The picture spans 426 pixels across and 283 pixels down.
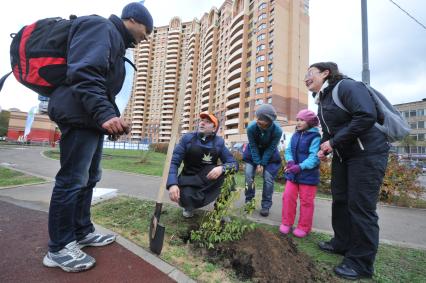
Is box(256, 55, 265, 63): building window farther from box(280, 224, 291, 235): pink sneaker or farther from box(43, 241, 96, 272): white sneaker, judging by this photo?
box(43, 241, 96, 272): white sneaker

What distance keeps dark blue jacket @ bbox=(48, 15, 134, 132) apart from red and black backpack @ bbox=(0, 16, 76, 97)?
8 cm

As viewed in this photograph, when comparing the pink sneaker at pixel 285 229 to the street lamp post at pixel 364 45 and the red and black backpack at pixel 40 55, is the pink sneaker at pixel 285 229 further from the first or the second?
the street lamp post at pixel 364 45

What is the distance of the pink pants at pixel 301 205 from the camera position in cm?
283

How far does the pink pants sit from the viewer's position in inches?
112

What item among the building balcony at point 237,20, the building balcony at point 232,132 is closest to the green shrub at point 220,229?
the building balcony at point 232,132

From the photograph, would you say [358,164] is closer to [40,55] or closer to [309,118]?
[309,118]

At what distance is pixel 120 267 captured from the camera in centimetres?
184

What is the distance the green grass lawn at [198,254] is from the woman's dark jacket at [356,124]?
102 centimetres

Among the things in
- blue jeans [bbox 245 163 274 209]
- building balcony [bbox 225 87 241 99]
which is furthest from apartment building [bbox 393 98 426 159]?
blue jeans [bbox 245 163 274 209]

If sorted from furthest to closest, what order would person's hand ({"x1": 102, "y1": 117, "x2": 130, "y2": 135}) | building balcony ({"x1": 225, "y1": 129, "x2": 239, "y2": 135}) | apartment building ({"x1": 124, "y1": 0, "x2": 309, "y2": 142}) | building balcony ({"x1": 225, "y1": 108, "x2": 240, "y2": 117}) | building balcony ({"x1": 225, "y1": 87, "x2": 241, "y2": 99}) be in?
1. building balcony ({"x1": 225, "y1": 87, "x2": 241, "y2": 99})
2. building balcony ({"x1": 225, "y1": 108, "x2": 240, "y2": 117})
3. building balcony ({"x1": 225, "y1": 129, "x2": 239, "y2": 135})
4. apartment building ({"x1": 124, "y1": 0, "x2": 309, "y2": 142})
5. person's hand ({"x1": 102, "y1": 117, "x2": 130, "y2": 135})

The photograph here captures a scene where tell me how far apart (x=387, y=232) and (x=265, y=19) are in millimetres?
58206

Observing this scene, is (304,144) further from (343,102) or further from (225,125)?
(225,125)

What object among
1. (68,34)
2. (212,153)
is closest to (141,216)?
(212,153)

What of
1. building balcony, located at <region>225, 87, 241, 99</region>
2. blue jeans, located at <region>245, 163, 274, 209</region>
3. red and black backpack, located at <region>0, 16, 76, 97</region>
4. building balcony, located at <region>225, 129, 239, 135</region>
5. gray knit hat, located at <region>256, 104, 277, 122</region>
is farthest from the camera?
building balcony, located at <region>225, 87, 241, 99</region>
